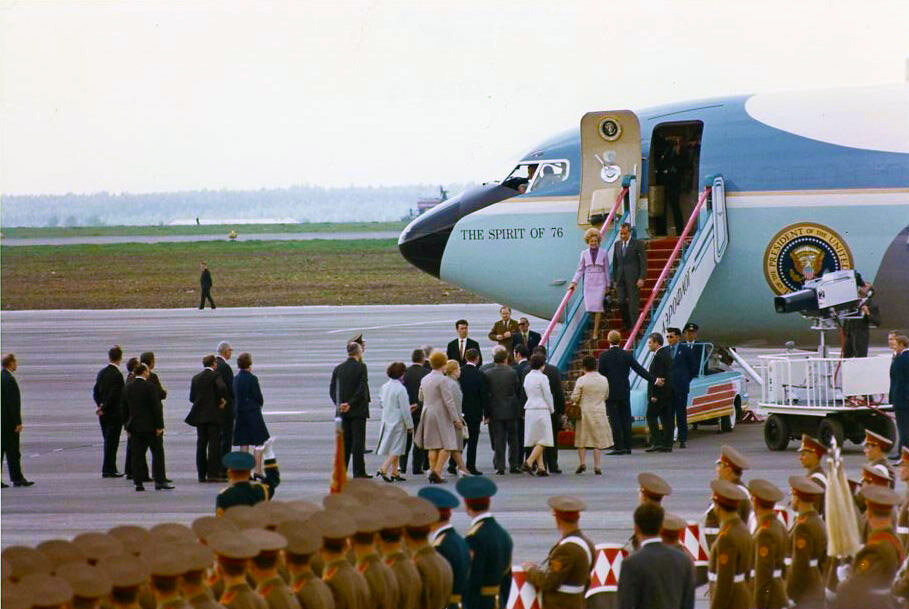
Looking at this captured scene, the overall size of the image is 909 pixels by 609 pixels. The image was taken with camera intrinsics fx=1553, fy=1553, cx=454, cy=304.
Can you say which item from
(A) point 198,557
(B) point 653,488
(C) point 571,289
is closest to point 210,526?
(A) point 198,557

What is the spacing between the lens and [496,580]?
35.9 ft

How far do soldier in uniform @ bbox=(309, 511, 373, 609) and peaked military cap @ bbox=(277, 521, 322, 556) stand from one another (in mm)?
95

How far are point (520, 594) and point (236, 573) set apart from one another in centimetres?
317

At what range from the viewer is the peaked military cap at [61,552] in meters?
9.15

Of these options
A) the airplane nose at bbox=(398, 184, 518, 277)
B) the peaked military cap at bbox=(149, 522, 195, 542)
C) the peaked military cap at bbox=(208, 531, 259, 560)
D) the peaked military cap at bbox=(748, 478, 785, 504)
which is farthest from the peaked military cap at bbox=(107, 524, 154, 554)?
the airplane nose at bbox=(398, 184, 518, 277)

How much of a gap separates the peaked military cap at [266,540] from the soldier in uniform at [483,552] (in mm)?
1884

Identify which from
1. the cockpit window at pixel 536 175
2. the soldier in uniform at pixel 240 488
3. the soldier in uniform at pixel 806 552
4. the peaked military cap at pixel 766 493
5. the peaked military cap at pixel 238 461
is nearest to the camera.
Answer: the peaked military cap at pixel 766 493

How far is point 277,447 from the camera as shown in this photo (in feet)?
76.7

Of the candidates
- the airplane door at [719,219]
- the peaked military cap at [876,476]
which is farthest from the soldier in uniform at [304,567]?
the airplane door at [719,219]

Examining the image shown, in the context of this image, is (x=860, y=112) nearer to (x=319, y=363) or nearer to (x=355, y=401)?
(x=355, y=401)

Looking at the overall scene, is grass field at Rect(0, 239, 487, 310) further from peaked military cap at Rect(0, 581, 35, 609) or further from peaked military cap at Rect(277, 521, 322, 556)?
peaked military cap at Rect(0, 581, 35, 609)

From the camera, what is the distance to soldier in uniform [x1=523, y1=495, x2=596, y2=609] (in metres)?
10.6

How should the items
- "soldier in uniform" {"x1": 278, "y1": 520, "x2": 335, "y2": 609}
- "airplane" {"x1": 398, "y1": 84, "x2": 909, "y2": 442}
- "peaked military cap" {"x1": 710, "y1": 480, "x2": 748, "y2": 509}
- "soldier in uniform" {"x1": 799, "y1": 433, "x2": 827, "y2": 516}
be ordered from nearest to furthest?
"soldier in uniform" {"x1": 278, "y1": 520, "x2": 335, "y2": 609} < "peaked military cap" {"x1": 710, "y1": 480, "x2": 748, "y2": 509} < "soldier in uniform" {"x1": 799, "y1": 433, "x2": 827, "y2": 516} < "airplane" {"x1": 398, "y1": 84, "x2": 909, "y2": 442}

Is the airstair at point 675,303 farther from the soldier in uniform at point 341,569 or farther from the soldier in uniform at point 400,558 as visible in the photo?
the soldier in uniform at point 341,569
